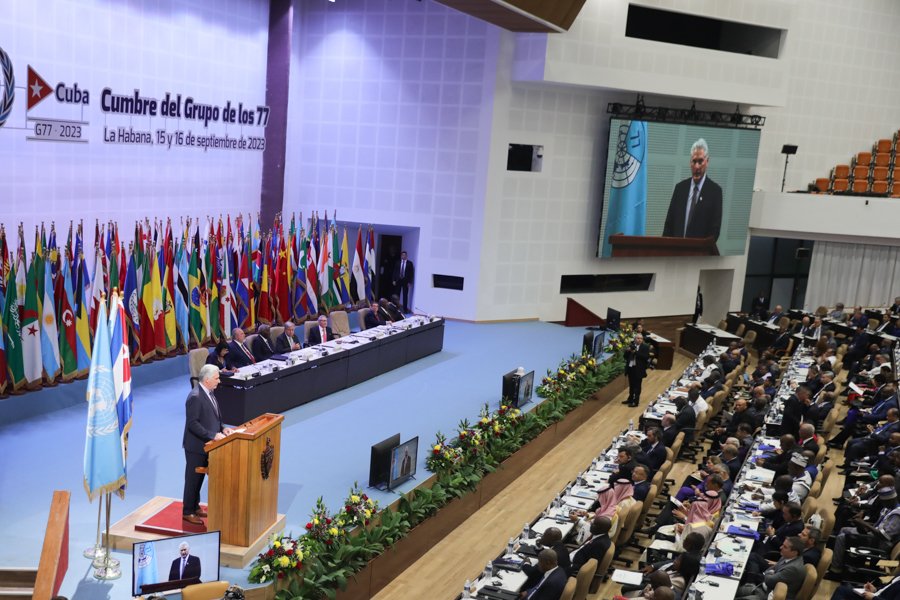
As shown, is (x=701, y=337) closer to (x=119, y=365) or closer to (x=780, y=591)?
(x=780, y=591)

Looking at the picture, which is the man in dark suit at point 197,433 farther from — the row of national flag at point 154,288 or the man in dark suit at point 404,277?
the man in dark suit at point 404,277

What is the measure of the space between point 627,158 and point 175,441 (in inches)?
552

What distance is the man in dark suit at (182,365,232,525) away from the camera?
28.3 feet

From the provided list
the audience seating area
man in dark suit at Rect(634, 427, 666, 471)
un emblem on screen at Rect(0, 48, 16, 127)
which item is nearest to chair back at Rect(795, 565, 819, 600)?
man in dark suit at Rect(634, 427, 666, 471)

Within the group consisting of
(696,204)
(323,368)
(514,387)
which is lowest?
(514,387)

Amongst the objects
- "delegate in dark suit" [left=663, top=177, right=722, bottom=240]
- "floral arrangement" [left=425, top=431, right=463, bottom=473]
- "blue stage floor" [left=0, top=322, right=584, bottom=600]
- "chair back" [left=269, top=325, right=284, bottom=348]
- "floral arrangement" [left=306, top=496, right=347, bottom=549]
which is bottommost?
"blue stage floor" [left=0, top=322, right=584, bottom=600]

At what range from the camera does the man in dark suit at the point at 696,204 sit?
912 inches

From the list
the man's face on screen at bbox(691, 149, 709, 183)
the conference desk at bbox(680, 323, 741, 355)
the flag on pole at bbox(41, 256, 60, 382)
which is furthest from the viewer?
the man's face on screen at bbox(691, 149, 709, 183)

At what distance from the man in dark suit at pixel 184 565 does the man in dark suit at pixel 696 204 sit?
17.9m

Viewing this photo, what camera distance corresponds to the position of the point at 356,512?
9.14 metres

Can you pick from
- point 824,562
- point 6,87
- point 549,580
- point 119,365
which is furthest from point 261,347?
point 824,562

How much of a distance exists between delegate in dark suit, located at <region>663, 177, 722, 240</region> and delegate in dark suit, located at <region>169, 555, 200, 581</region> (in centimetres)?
1784

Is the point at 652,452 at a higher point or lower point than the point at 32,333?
lower

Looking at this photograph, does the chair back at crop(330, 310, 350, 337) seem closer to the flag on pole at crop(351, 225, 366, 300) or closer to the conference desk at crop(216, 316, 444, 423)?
the conference desk at crop(216, 316, 444, 423)
